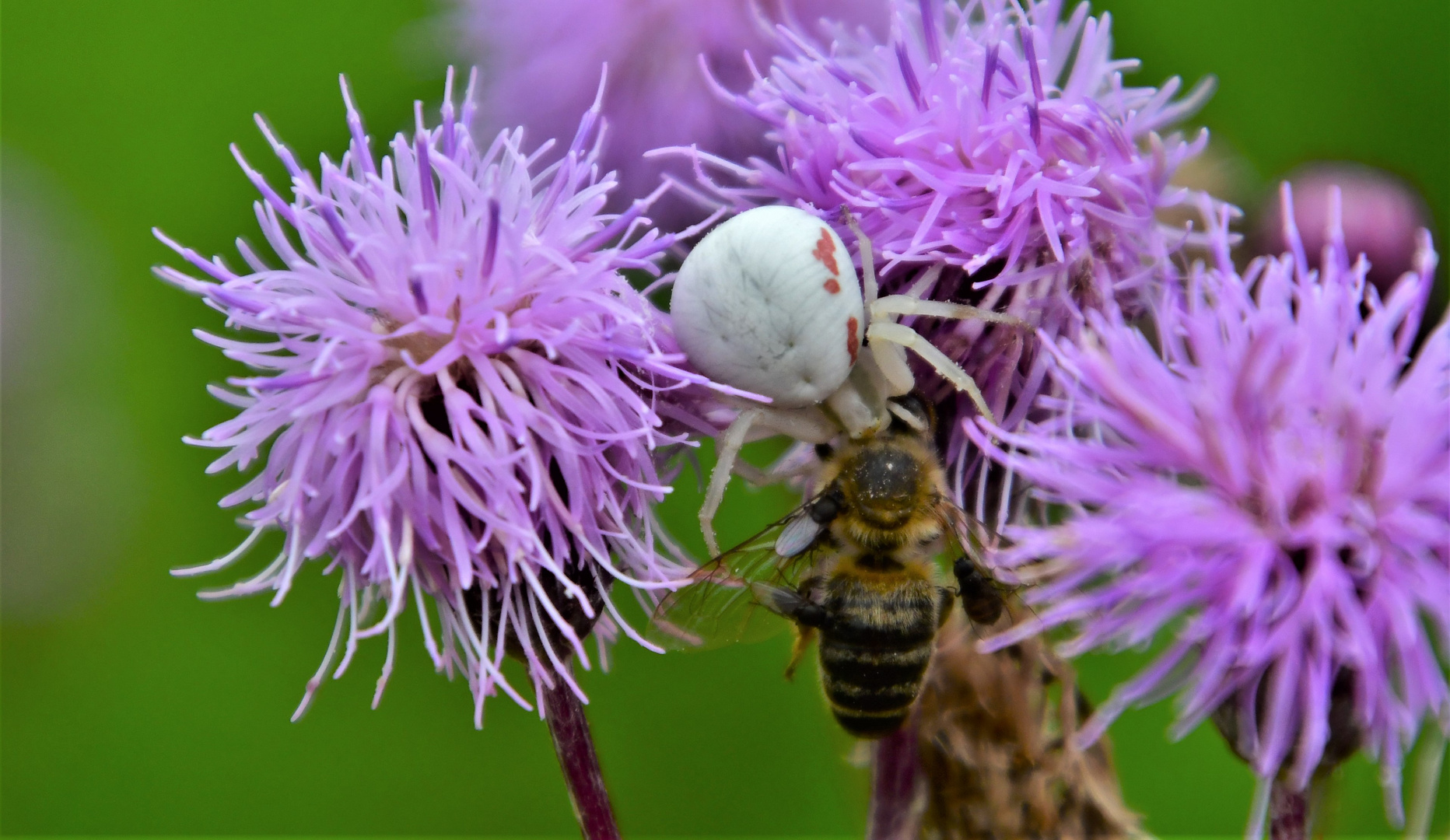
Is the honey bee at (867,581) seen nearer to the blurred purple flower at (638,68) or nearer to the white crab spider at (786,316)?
the white crab spider at (786,316)

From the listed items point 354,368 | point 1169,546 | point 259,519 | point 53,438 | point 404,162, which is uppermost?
point 404,162

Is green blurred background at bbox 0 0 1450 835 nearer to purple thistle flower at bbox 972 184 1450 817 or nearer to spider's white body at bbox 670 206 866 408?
spider's white body at bbox 670 206 866 408

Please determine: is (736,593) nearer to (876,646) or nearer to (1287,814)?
(876,646)

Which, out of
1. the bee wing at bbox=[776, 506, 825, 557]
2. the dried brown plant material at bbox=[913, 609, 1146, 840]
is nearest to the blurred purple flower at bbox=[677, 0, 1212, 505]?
the bee wing at bbox=[776, 506, 825, 557]

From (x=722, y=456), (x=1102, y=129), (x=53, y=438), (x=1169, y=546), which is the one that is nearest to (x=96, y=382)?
(x=53, y=438)

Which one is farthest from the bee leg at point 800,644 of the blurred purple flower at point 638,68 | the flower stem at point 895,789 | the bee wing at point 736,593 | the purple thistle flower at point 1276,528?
the blurred purple flower at point 638,68

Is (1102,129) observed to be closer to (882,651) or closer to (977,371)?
(977,371)

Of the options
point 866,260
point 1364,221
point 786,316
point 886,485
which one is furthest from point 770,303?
point 1364,221
